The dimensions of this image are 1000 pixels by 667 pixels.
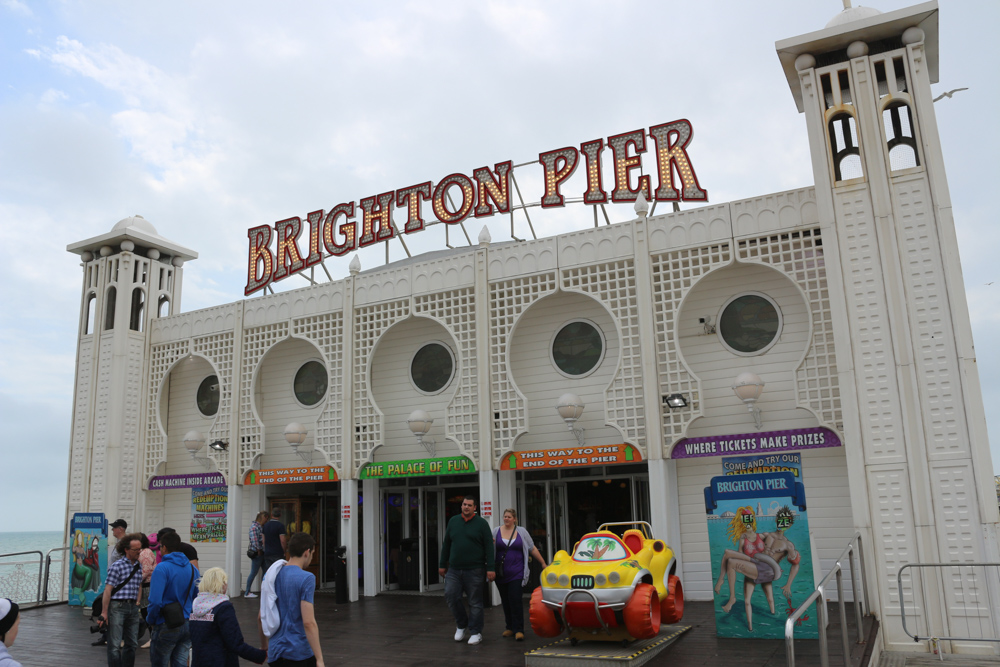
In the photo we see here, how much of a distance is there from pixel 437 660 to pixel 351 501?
676 centimetres

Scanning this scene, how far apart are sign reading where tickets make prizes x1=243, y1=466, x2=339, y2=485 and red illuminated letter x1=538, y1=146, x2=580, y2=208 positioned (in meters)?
6.76

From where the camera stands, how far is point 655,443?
1178 centimetres

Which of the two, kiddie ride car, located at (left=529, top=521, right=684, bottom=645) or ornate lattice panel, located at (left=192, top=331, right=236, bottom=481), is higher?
ornate lattice panel, located at (left=192, top=331, right=236, bottom=481)

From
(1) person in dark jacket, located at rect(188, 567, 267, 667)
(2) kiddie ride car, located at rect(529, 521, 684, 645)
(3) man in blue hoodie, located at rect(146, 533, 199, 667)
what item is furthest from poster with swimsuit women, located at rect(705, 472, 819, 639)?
(3) man in blue hoodie, located at rect(146, 533, 199, 667)

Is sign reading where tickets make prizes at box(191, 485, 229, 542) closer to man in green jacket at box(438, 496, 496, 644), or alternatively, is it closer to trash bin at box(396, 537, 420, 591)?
trash bin at box(396, 537, 420, 591)

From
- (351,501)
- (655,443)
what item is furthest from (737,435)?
(351,501)

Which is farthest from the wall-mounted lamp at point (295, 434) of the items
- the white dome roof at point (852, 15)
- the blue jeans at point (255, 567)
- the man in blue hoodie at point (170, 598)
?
the white dome roof at point (852, 15)

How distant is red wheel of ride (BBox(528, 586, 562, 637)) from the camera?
7512 mm

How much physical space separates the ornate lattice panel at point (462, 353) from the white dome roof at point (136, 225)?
26.0 ft

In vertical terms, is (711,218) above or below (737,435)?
above

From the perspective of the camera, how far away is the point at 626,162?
45.8ft

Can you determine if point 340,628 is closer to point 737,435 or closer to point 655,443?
point 655,443

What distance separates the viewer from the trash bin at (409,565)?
14773 millimetres

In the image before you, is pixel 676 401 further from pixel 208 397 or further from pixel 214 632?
pixel 208 397
